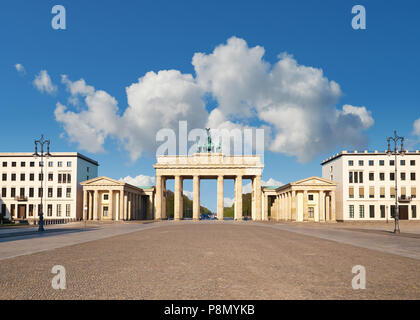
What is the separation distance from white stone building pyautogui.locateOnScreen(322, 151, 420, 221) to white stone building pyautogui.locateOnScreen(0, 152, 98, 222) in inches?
2604

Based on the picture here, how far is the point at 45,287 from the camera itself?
1057cm

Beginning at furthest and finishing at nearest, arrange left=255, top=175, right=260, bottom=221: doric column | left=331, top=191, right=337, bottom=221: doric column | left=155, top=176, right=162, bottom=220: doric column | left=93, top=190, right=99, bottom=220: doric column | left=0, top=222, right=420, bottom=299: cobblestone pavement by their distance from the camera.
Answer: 1. left=155, top=176, right=162, bottom=220: doric column
2. left=255, top=175, right=260, bottom=221: doric column
3. left=93, top=190, right=99, bottom=220: doric column
4. left=331, top=191, right=337, bottom=221: doric column
5. left=0, top=222, right=420, bottom=299: cobblestone pavement

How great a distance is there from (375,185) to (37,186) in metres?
81.4

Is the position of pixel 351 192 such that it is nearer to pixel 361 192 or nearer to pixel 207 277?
pixel 361 192

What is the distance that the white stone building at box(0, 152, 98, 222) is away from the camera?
3770 inches

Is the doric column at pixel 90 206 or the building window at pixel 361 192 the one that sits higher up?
the building window at pixel 361 192

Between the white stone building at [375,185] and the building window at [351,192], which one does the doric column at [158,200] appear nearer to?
the white stone building at [375,185]

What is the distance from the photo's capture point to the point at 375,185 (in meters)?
94.0

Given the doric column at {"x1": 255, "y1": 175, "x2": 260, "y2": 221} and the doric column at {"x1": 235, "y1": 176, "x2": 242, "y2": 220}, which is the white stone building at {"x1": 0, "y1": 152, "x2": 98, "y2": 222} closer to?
the doric column at {"x1": 235, "y1": 176, "x2": 242, "y2": 220}

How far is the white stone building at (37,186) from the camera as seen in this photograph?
95.8 metres

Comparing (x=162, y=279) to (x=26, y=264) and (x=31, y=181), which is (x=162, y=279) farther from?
(x=31, y=181)

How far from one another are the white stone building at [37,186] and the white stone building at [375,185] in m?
66.2

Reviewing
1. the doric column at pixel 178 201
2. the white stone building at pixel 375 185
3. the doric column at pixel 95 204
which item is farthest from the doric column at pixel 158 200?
the white stone building at pixel 375 185

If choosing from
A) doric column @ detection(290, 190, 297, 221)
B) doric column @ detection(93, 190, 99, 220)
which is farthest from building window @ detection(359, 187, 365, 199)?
doric column @ detection(93, 190, 99, 220)
